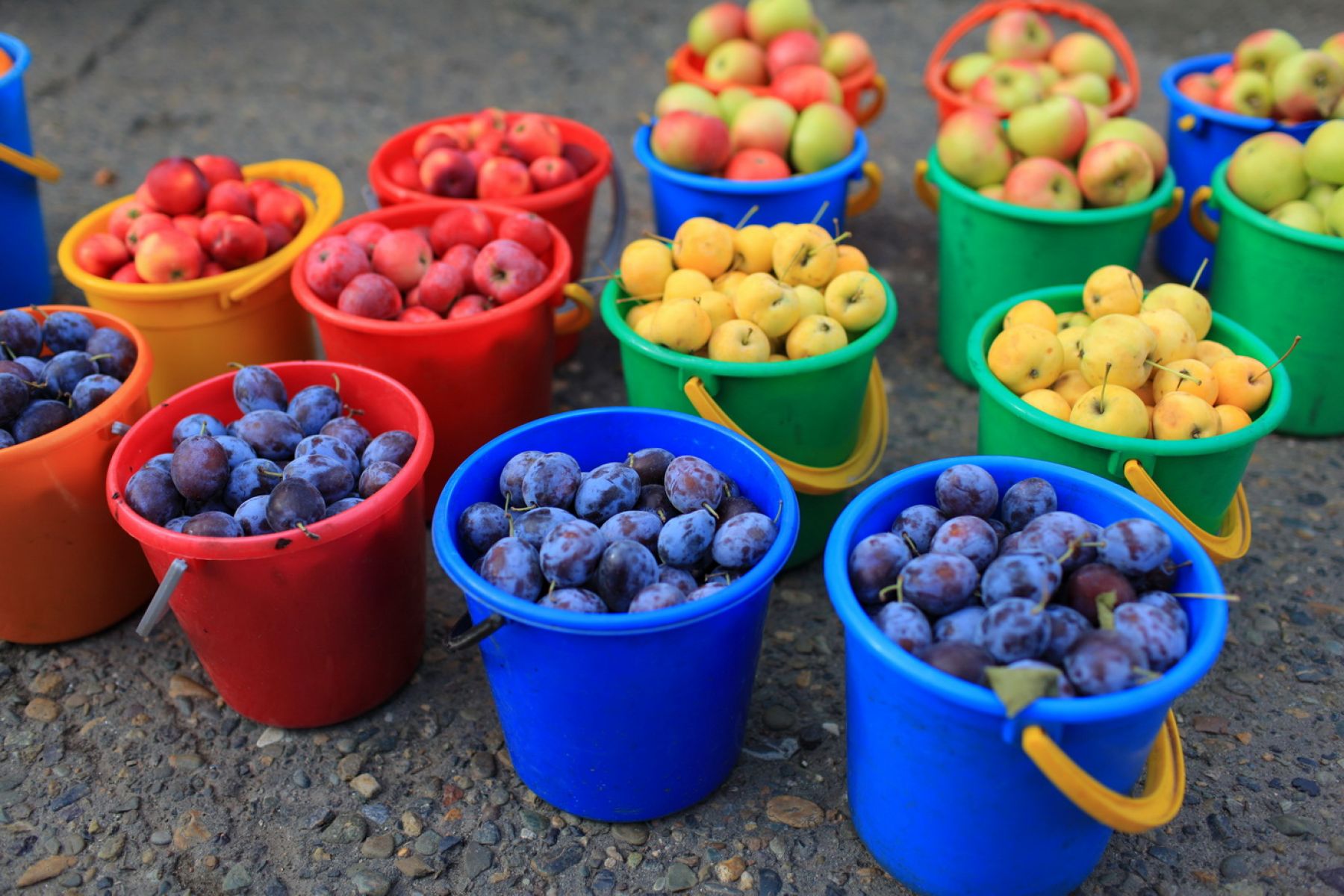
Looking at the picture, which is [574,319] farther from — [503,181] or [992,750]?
[992,750]

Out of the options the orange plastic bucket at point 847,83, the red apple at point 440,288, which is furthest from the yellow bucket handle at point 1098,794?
the orange plastic bucket at point 847,83

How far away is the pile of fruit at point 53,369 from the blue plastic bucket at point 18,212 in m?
0.84

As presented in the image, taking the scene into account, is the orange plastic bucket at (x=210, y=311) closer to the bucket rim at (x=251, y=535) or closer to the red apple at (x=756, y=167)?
the bucket rim at (x=251, y=535)

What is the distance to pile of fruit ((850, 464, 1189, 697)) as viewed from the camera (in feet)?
4.33

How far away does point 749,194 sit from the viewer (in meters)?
→ 2.60

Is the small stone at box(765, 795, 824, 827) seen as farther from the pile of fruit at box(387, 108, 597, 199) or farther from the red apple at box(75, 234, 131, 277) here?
the red apple at box(75, 234, 131, 277)

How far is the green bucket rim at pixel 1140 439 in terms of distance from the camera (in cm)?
175

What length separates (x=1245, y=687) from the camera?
194 cm

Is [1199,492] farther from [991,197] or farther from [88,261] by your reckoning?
[88,261]

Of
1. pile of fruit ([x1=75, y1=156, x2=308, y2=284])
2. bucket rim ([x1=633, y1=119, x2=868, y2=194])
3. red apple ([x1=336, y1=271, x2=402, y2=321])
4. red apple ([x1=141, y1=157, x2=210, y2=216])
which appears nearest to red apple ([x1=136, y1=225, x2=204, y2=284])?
pile of fruit ([x1=75, y1=156, x2=308, y2=284])

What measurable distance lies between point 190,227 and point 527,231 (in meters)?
0.82

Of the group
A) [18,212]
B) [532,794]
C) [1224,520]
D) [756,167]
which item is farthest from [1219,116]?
[18,212]

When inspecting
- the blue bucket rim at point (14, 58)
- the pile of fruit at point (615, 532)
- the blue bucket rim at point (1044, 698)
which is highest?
the blue bucket rim at point (14, 58)

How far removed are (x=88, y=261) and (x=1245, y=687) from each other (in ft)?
8.62
